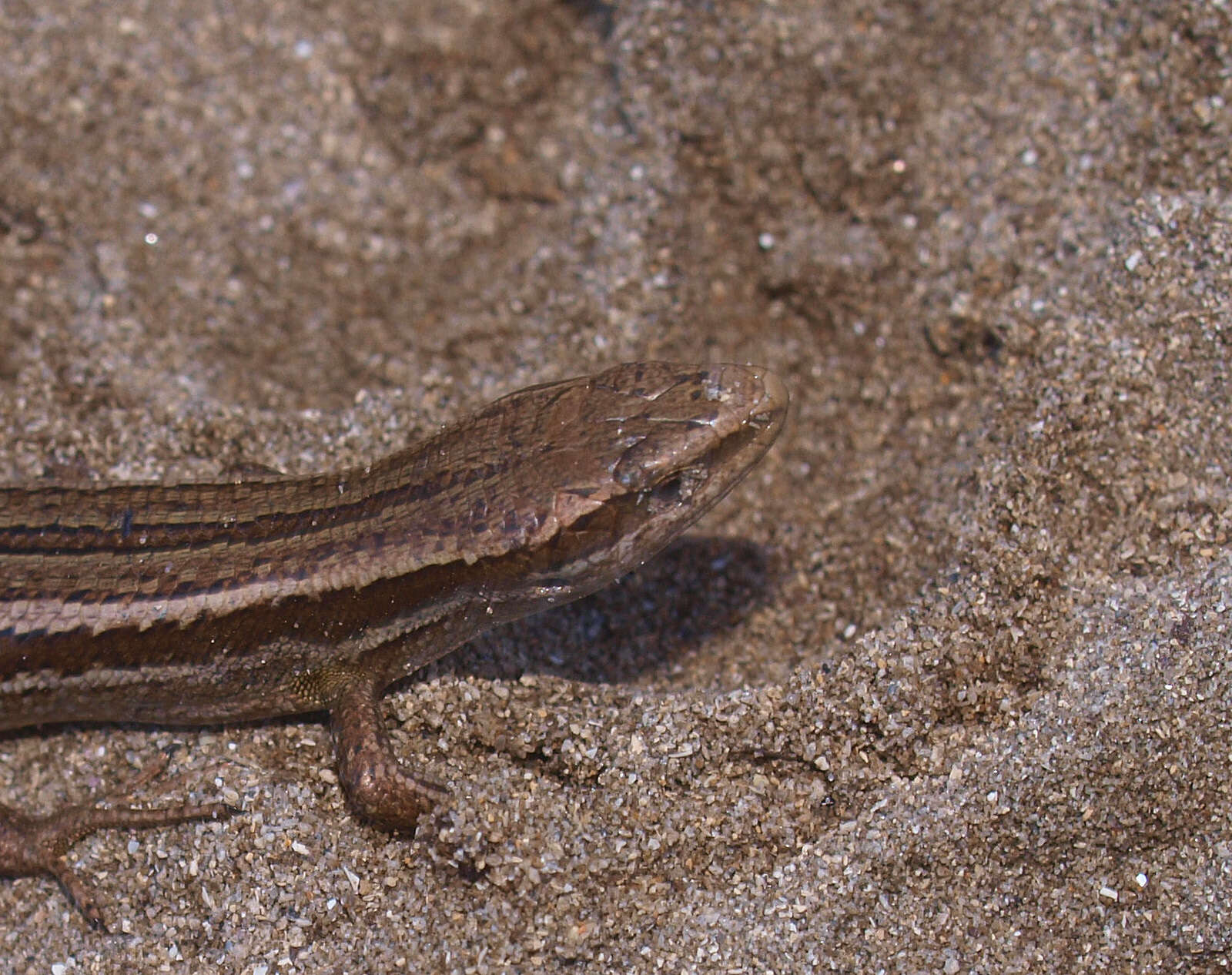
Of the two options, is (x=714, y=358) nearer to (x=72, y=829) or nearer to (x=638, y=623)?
(x=638, y=623)

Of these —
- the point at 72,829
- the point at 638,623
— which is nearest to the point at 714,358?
the point at 638,623

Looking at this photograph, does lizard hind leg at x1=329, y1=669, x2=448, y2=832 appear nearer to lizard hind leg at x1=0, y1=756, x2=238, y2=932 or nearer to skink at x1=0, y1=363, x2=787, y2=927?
skink at x1=0, y1=363, x2=787, y2=927

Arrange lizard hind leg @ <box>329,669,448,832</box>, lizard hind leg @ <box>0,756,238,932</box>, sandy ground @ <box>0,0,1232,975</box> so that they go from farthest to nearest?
1. lizard hind leg @ <box>0,756,238,932</box>
2. lizard hind leg @ <box>329,669,448,832</box>
3. sandy ground @ <box>0,0,1232,975</box>

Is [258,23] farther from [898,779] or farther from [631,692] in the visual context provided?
[898,779]

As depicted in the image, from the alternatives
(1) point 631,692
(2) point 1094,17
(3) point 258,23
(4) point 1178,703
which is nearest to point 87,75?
(3) point 258,23

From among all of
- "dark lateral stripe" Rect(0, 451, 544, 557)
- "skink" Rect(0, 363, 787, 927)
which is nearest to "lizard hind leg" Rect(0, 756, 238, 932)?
"skink" Rect(0, 363, 787, 927)

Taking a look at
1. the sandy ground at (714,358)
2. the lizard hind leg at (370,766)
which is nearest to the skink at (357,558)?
the lizard hind leg at (370,766)
